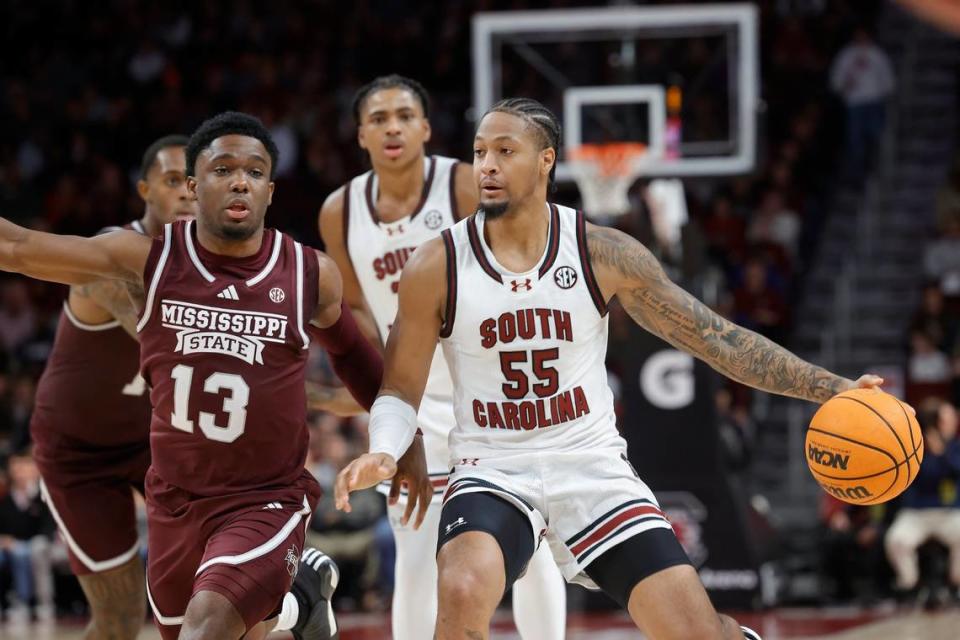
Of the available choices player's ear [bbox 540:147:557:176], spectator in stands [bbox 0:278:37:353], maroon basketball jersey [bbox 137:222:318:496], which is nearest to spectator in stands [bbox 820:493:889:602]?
player's ear [bbox 540:147:557:176]

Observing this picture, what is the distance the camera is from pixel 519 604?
5.94 metres

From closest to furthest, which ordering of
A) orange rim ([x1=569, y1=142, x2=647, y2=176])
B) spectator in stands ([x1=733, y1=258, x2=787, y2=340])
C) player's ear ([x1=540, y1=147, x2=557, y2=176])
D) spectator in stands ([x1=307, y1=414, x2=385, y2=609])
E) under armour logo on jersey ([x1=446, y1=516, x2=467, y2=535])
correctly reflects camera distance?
under armour logo on jersey ([x1=446, y1=516, x2=467, y2=535]), player's ear ([x1=540, y1=147, x2=557, y2=176]), orange rim ([x1=569, y1=142, x2=647, y2=176]), spectator in stands ([x1=307, y1=414, x2=385, y2=609]), spectator in stands ([x1=733, y1=258, x2=787, y2=340])

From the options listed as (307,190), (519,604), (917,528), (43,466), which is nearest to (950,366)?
(917,528)

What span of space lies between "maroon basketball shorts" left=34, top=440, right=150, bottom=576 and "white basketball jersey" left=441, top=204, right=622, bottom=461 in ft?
6.09

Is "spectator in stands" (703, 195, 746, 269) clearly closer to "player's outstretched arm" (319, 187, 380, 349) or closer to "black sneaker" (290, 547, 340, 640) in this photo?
"player's outstretched arm" (319, 187, 380, 349)

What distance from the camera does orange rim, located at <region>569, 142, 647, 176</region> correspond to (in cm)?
1138

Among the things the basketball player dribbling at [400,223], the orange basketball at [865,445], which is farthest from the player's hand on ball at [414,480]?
the orange basketball at [865,445]

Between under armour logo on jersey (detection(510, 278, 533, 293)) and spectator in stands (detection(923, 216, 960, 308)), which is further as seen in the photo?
spectator in stands (detection(923, 216, 960, 308))

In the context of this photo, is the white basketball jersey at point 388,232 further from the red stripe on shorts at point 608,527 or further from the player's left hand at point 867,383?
the player's left hand at point 867,383

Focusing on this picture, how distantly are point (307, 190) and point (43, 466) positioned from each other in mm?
10757

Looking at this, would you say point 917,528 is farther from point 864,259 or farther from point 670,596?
point 670,596

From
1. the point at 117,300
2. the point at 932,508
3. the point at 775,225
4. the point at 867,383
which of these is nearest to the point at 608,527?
the point at 867,383

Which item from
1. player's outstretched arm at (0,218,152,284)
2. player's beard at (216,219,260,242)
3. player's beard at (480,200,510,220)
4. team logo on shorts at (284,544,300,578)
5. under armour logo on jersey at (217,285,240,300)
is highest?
player's beard at (480,200,510,220)

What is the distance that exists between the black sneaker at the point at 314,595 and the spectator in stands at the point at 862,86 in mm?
12730
